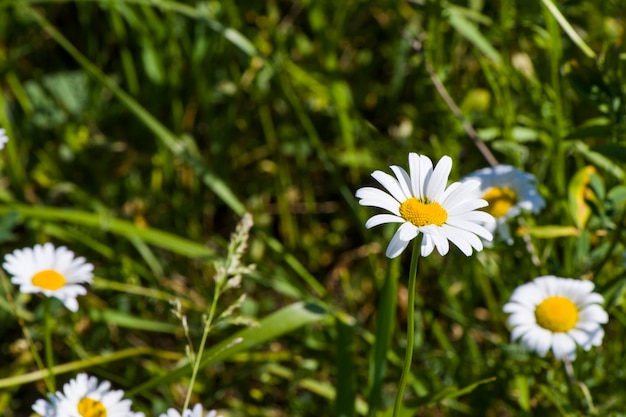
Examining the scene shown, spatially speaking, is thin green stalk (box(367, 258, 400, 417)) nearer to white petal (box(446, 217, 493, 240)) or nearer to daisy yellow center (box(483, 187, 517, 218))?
daisy yellow center (box(483, 187, 517, 218))

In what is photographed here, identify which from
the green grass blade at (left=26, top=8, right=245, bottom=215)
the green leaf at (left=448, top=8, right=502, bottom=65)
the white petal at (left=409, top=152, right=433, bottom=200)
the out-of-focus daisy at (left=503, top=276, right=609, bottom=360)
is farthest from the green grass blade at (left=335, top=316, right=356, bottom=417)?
the green leaf at (left=448, top=8, right=502, bottom=65)

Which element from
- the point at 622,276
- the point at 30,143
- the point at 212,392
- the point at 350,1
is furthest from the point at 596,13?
the point at 30,143

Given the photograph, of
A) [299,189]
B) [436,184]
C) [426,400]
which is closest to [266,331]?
[426,400]

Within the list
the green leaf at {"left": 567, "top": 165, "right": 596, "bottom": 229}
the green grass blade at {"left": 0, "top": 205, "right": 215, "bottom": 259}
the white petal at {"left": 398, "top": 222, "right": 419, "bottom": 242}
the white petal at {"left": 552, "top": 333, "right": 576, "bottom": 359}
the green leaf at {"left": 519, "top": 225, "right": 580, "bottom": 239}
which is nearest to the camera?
the white petal at {"left": 398, "top": 222, "right": 419, "bottom": 242}

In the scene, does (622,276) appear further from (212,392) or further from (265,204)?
(265,204)

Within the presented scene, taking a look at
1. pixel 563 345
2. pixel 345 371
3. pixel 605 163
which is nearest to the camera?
pixel 563 345

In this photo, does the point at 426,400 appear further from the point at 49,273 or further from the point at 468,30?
the point at 468,30
